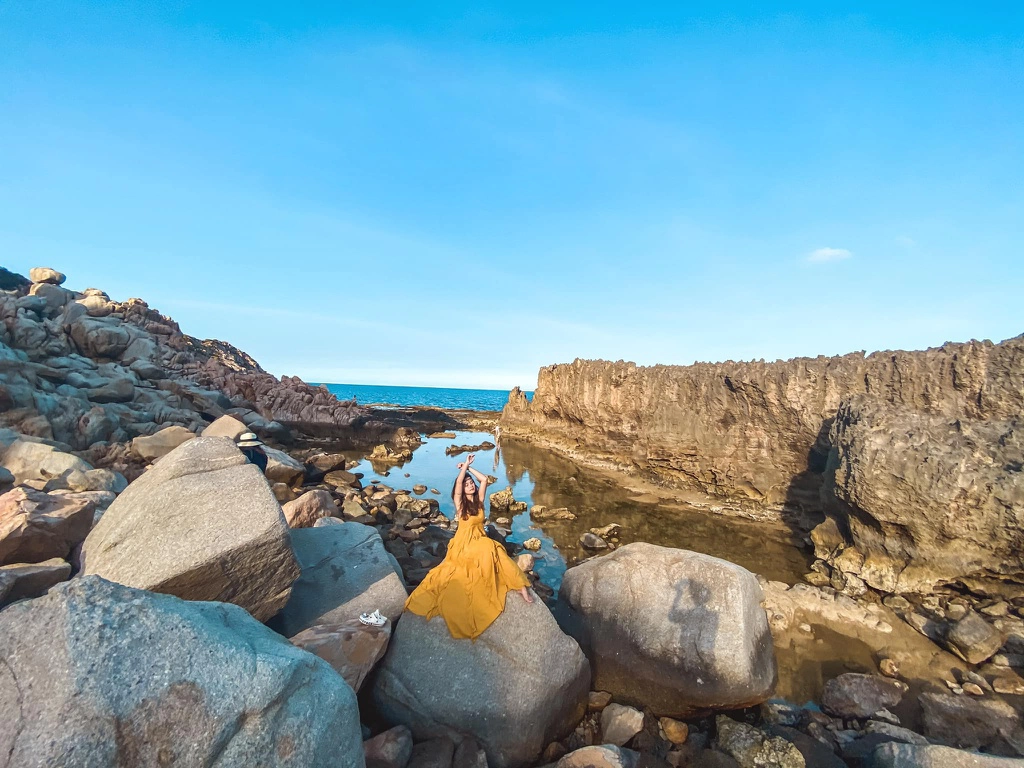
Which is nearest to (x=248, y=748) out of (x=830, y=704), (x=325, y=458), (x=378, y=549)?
(x=378, y=549)

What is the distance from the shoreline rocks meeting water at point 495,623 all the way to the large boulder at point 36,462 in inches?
2.6

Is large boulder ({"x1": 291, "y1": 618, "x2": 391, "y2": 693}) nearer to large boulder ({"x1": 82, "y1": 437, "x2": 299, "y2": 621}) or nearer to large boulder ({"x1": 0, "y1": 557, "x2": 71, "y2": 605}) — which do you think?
large boulder ({"x1": 82, "y1": 437, "x2": 299, "y2": 621})

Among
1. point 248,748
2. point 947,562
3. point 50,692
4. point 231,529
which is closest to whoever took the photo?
point 50,692

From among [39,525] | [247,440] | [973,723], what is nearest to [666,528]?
[973,723]

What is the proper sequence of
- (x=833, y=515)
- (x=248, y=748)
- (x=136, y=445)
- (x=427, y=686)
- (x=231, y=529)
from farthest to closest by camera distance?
(x=136, y=445) → (x=833, y=515) → (x=427, y=686) → (x=231, y=529) → (x=248, y=748)

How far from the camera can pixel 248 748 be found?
3285mm

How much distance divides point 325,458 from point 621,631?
2032cm

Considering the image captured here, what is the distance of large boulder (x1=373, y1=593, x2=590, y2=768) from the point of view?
582cm

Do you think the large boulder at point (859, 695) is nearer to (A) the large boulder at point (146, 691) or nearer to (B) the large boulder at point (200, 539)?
(A) the large boulder at point (146, 691)

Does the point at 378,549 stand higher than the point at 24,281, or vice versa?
the point at 24,281

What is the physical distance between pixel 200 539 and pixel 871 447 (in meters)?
15.0

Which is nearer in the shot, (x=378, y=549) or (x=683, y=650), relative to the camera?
(x=683, y=650)

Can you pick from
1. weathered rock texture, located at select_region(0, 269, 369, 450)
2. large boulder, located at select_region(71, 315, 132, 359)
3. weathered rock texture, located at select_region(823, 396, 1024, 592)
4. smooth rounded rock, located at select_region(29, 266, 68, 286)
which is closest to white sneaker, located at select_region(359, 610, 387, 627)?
weathered rock texture, located at select_region(823, 396, 1024, 592)

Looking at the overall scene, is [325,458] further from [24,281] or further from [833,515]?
[24,281]
